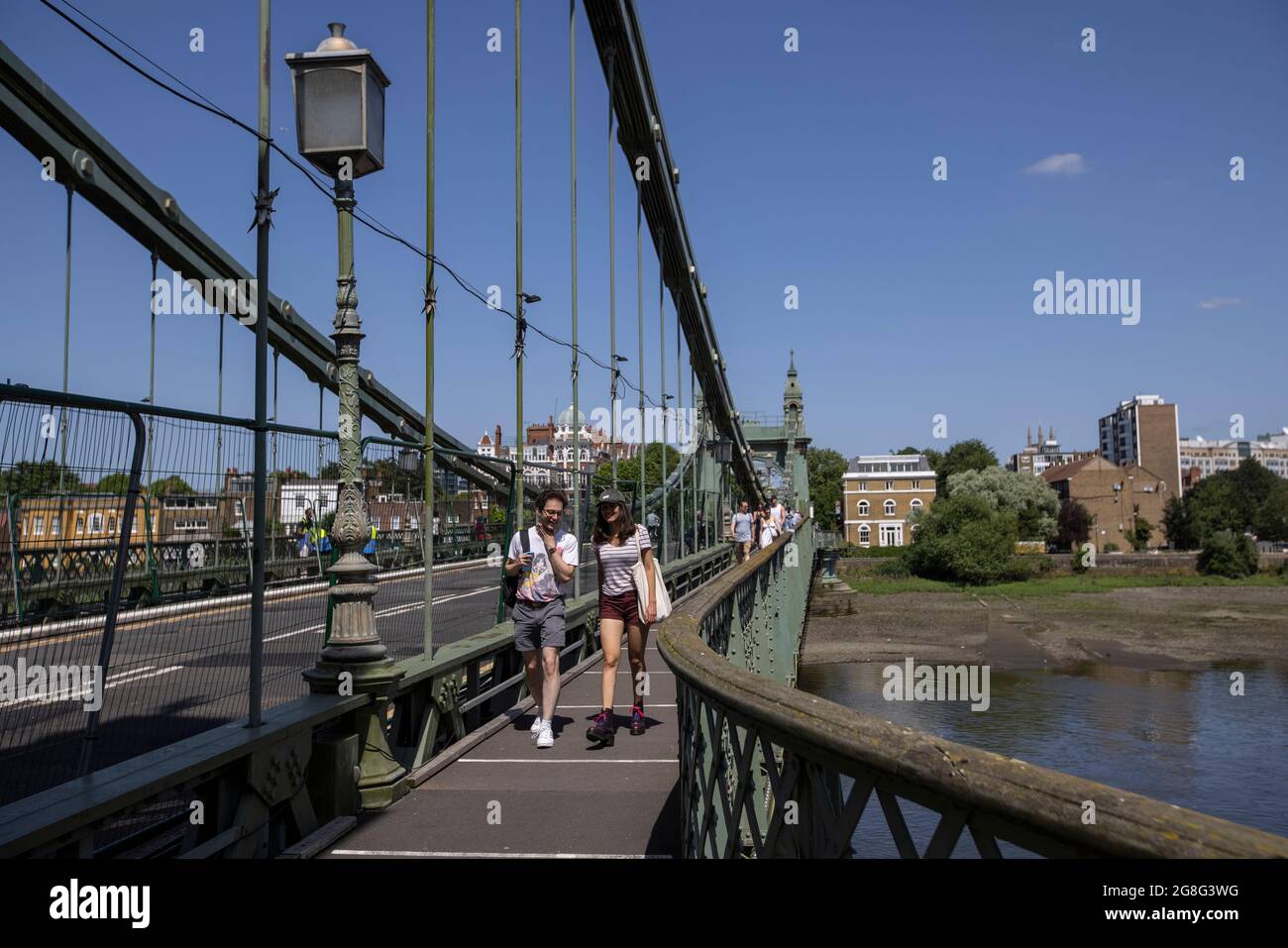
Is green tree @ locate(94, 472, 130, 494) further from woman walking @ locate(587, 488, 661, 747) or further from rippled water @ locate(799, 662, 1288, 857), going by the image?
rippled water @ locate(799, 662, 1288, 857)

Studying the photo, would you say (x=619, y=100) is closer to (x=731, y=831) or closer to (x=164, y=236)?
(x=164, y=236)

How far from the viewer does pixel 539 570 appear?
6.83m

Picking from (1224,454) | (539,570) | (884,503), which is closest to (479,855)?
(539,570)

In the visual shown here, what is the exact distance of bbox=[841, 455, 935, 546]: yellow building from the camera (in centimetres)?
9331

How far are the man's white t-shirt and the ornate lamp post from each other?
134 centimetres

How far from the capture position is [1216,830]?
4.29ft

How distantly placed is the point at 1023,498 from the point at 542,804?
88.0 meters

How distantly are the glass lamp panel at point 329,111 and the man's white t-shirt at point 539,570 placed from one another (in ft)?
8.79
